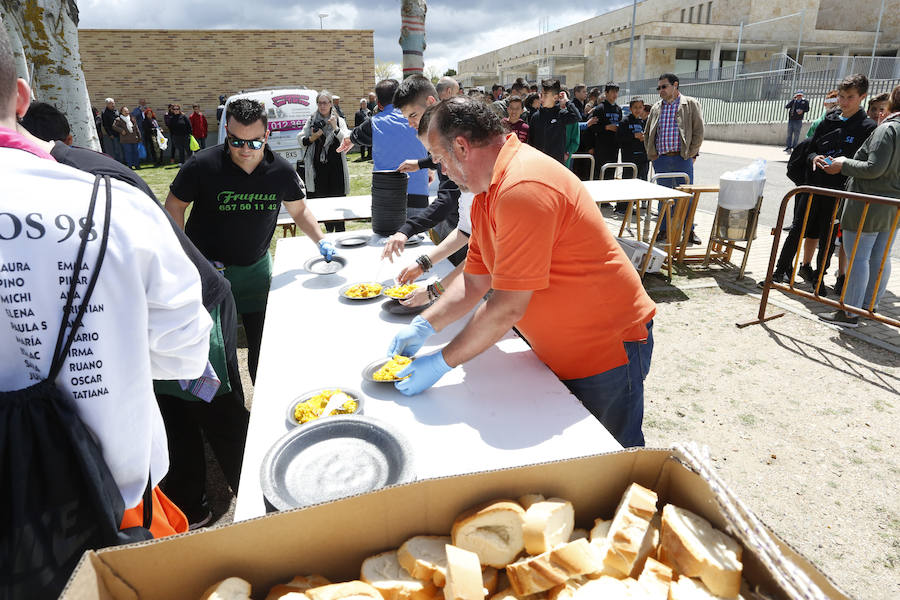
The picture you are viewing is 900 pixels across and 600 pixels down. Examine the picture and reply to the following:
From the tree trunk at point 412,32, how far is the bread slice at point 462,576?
9.10 metres

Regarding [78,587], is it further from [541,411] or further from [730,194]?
[730,194]

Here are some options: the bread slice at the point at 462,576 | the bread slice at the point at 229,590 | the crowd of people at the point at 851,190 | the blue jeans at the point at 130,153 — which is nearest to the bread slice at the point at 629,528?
the bread slice at the point at 462,576

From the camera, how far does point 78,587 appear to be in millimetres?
743

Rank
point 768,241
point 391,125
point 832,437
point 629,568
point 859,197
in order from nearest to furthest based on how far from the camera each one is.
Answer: point 629,568 → point 832,437 → point 859,197 → point 391,125 → point 768,241

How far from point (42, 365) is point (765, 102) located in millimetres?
27083

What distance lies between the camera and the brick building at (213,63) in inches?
806

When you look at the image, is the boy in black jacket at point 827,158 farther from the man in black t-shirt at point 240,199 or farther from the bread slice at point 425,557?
the bread slice at point 425,557

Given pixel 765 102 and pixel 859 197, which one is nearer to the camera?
pixel 859 197

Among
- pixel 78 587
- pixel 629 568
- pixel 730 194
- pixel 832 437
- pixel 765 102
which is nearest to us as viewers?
pixel 78 587

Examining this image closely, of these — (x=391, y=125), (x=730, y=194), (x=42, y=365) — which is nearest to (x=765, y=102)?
(x=730, y=194)

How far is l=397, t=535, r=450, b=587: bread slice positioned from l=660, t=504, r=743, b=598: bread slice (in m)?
0.43

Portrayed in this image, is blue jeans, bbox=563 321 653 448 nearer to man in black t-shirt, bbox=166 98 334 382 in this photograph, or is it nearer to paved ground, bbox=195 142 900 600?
paved ground, bbox=195 142 900 600

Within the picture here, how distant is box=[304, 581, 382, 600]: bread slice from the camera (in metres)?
0.91

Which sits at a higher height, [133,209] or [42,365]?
[133,209]
